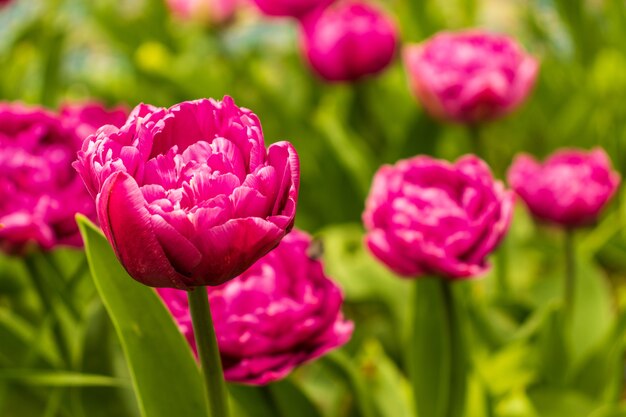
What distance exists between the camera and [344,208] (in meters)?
1.14

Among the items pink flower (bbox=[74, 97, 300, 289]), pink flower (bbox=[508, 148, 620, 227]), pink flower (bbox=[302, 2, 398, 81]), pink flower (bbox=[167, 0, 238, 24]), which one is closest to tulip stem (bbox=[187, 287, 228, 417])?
pink flower (bbox=[74, 97, 300, 289])

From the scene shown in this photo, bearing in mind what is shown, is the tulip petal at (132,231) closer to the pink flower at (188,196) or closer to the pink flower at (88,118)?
the pink flower at (188,196)

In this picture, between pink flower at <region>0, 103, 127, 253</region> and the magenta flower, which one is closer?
the magenta flower

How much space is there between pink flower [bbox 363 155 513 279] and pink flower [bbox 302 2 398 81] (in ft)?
1.83

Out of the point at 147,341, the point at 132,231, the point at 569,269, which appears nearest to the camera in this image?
the point at 132,231

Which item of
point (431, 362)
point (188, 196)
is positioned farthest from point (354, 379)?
point (188, 196)

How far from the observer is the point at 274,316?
520 millimetres

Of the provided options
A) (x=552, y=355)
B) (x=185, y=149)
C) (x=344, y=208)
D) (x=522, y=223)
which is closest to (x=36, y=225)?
(x=185, y=149)

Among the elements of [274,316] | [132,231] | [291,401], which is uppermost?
[132,231]

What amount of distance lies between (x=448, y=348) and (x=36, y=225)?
299mm

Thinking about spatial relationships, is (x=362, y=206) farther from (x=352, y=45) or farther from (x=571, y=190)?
(x=571, y=190)

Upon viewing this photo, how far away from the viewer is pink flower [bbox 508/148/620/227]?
2.59ft

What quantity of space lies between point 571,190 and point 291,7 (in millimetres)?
625

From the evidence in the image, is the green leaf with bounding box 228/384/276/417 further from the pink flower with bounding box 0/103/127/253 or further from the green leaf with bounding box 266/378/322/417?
the pink flower with bounding box 0/103/127/253
